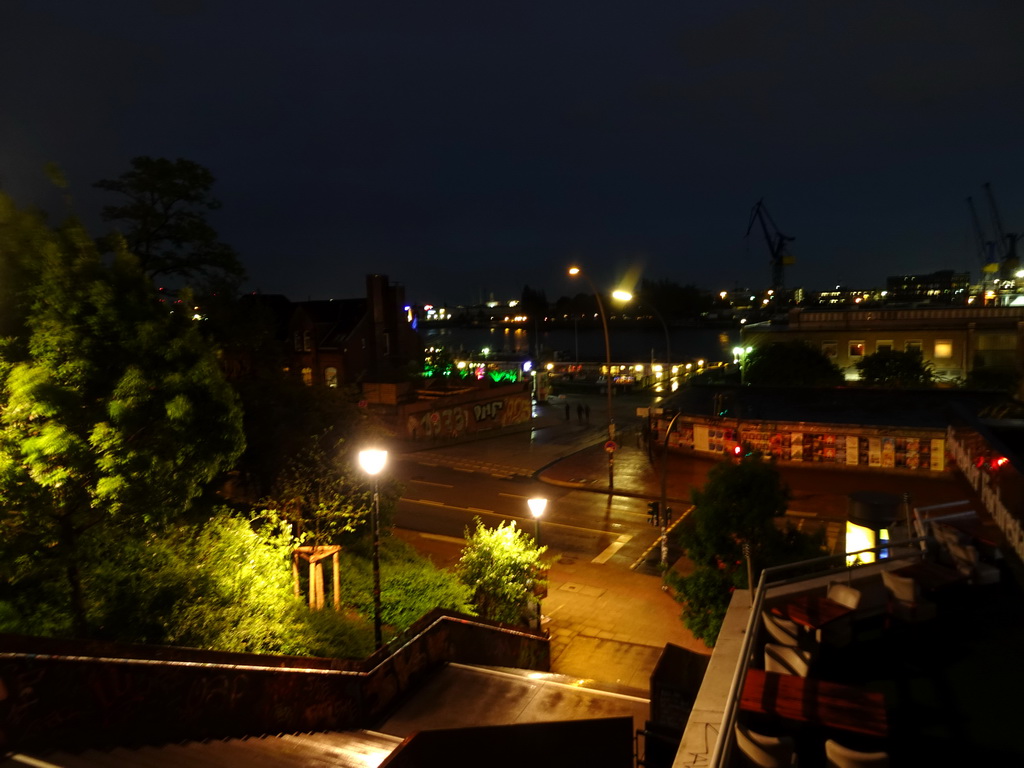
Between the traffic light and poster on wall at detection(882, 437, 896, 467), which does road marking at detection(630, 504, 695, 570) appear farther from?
poster on wall at detection(882, 437, 896, 467)

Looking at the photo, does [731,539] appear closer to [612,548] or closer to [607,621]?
[607,621]

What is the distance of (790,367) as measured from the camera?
42438mm

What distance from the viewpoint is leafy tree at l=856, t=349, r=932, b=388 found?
40.6m

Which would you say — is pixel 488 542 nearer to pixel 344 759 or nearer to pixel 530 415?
pixel 344 759

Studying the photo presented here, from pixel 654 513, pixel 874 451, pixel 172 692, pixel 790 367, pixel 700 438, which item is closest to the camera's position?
pixel 172 692

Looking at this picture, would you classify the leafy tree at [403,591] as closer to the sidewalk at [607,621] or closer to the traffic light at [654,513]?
the sidewalk at [607,621]

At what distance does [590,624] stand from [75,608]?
9.99 metres

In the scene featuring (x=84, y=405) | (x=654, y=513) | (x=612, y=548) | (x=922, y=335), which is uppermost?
(x=922, y=335)

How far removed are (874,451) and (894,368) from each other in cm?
1670

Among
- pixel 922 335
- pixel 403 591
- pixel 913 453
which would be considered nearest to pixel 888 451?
pixel 913 453

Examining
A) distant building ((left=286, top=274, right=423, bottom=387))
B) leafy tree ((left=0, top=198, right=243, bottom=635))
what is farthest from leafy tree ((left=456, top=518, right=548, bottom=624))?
distant building ((left=286, top=274, right=423, bottom=387))

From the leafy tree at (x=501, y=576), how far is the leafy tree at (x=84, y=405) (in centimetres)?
632

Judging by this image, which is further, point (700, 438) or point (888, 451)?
point (700, 438)

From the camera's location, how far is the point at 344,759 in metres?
6.60
